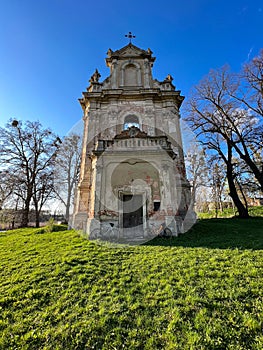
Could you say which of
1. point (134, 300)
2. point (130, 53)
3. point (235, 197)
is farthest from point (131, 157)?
point (130, 53)

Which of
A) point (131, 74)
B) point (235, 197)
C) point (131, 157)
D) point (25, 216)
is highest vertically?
point (131, 74)

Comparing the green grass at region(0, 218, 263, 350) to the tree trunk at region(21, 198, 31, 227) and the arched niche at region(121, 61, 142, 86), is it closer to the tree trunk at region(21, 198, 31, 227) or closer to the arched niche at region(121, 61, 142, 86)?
the tree trunk at region(21, 198, 31, 227)

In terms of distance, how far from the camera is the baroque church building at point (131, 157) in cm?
949

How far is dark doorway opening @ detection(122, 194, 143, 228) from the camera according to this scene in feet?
35.8

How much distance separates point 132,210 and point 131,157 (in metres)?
3.28

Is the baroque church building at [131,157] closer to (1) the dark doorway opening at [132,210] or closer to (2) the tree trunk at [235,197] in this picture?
(1) the dark doorway opening at [132,210]

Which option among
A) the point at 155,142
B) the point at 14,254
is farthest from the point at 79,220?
the point at 155,142

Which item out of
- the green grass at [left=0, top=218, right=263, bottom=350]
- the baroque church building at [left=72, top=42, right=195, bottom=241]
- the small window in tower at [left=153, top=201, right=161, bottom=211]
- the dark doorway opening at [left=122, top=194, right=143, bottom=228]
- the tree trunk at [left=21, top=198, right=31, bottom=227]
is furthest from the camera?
the tree trunk at [left=21, top=198, right=31, bottom=227]

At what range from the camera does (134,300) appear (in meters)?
4.01

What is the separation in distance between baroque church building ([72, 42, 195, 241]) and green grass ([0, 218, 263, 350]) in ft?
9.81

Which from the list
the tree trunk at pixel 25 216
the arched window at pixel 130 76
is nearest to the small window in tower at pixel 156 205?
the arched window at pixel 130 76

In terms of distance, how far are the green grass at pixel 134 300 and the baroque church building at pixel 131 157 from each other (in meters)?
2.99

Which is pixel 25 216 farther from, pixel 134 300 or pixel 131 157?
pixel 134 300

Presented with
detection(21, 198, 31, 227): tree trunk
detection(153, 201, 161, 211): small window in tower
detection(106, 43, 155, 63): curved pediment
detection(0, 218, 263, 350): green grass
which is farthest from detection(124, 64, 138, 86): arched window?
detection(0, 218, 263, 350): green grass
